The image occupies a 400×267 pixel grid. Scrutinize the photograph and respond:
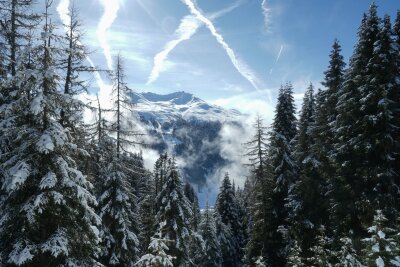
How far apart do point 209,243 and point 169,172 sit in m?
21.4

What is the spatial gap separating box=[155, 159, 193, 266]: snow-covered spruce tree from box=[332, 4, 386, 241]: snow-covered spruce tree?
31.0ft

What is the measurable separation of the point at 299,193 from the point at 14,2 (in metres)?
→ 23.0

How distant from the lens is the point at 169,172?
25625mm

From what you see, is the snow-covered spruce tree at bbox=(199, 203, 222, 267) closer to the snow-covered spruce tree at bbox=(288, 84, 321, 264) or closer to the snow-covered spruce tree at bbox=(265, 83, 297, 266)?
the snow-covered spruce tree at bbox=(265, 83, 297, 266)

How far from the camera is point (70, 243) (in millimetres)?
11984

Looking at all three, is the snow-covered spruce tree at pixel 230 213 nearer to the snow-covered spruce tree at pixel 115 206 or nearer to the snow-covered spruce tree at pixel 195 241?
the snow-covered spruce tree at pixel 195 241

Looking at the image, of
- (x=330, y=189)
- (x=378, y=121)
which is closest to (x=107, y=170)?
(x=330, y=189)

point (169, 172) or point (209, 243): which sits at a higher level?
point (169, 172)

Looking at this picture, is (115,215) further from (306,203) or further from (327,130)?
(327,130)

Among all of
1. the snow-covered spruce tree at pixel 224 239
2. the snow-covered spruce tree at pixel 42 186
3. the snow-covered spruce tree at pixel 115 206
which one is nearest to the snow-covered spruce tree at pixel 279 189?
the snow-covered spruce tree at pixel 115 206

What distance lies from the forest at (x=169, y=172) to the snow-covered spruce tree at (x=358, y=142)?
7cm

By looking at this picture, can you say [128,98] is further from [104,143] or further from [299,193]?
[299,193]

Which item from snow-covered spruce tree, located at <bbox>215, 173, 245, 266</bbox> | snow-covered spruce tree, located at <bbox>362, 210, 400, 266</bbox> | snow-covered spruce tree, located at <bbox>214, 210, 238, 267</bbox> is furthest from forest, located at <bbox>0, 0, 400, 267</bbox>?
snow-covered spruce tree, located at <bbox>215, 173, 245, 266</bbox>

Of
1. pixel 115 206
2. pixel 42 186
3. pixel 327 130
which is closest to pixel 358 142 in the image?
pixel 327 130
